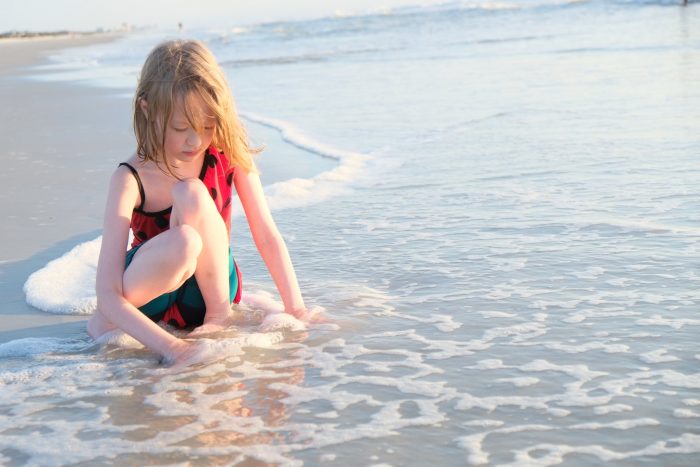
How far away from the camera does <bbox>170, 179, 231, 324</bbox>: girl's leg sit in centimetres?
323

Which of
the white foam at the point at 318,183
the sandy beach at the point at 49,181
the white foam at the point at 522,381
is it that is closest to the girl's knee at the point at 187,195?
the sandy beach at the point at 49,181

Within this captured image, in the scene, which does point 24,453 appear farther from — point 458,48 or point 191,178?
point 458,48

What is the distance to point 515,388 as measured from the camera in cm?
276

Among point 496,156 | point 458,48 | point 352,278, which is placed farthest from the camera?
point 458,48

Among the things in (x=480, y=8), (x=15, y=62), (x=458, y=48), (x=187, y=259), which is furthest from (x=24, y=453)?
(x=480, y=8)

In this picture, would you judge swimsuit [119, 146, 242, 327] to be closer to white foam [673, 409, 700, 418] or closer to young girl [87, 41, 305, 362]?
young girl [87, 41, 305, 362]

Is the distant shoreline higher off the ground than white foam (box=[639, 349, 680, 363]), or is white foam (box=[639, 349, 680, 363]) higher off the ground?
the distant shoreline

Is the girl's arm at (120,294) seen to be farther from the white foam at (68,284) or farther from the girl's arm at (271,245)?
the white foam at (68,284)

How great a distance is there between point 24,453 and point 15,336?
3.87 feet

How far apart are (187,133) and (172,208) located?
0.93 ft

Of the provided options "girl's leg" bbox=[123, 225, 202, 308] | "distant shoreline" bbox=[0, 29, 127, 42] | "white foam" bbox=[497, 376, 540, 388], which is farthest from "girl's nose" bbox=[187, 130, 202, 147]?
"distant shoreline" bbox=[0, 29, 127, 42]

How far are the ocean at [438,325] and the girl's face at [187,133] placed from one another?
27.3 inches

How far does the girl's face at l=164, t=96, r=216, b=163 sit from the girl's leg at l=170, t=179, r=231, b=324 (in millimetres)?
113

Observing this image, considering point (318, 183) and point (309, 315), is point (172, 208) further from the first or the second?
point (318, 183)
